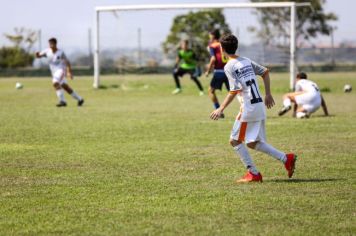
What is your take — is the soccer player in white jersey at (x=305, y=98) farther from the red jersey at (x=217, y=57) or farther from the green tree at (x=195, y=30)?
the green tree at (x=195, y=30)

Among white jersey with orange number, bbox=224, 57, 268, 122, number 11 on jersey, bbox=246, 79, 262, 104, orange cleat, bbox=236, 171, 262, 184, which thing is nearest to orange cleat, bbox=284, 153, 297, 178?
orange cleat, bbox=236, 171, 262, 184

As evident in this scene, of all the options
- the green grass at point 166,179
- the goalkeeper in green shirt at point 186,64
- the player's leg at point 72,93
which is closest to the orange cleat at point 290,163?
the green grass at point 166,179

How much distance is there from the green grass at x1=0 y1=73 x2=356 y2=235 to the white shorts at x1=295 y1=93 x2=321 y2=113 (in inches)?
15.7

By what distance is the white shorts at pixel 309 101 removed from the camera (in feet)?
56.9

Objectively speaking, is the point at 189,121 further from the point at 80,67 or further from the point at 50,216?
the point at 80,67

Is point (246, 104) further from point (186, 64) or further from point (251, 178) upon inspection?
point (186, 64)

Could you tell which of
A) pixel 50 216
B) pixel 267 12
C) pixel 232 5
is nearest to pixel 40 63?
pixel 267 12

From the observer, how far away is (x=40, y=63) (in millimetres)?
53438

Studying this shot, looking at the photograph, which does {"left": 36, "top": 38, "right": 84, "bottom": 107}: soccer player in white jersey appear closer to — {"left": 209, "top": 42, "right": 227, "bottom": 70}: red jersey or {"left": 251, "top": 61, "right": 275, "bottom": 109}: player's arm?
{"left": 209, "top": 42, "right": 227, "bottom": 70}: red jersey

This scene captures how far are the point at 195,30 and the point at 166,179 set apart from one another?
117ft

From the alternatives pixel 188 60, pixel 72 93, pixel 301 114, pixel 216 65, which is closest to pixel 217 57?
pixel 216 65

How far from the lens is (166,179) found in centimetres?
902

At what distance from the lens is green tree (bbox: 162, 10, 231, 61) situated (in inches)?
1554

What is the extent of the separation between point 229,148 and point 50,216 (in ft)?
17.8
